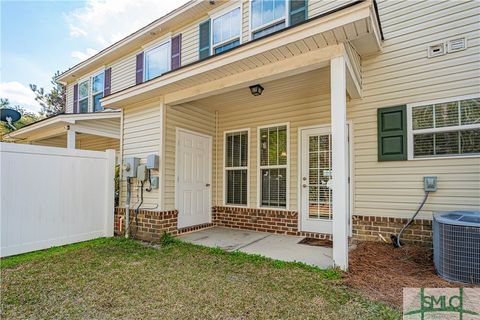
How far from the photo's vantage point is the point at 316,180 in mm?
4969

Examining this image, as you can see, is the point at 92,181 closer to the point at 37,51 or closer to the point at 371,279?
the point at 371,279

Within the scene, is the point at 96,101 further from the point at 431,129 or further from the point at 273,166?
the point at 431,129

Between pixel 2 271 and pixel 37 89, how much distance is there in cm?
2169

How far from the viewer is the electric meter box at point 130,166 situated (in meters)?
5.19

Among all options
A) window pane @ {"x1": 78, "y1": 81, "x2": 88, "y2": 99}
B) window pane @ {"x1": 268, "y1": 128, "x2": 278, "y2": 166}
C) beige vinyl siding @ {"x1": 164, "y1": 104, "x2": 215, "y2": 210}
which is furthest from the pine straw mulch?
window pane @ {"x1": 78, "y1": 81, "x2": 88, "y2": 99}

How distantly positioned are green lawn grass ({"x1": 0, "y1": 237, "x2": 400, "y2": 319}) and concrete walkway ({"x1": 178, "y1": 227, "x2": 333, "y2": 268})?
29 cm

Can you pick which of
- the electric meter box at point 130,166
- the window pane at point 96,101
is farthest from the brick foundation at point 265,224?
the window pane at point 96,101

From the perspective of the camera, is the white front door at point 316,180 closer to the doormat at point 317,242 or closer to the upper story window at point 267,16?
the doormat at point 317,242

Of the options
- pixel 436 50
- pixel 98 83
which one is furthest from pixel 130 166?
pixel 436 50

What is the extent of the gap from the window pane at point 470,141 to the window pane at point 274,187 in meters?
2.87

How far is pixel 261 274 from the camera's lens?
313cm

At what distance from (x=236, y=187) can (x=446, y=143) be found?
3.97 meters

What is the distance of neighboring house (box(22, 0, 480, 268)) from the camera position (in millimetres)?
3504

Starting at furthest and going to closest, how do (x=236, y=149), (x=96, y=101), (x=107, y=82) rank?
(x=96, y=101), (x=107, y=82), (x=236, y=149)
